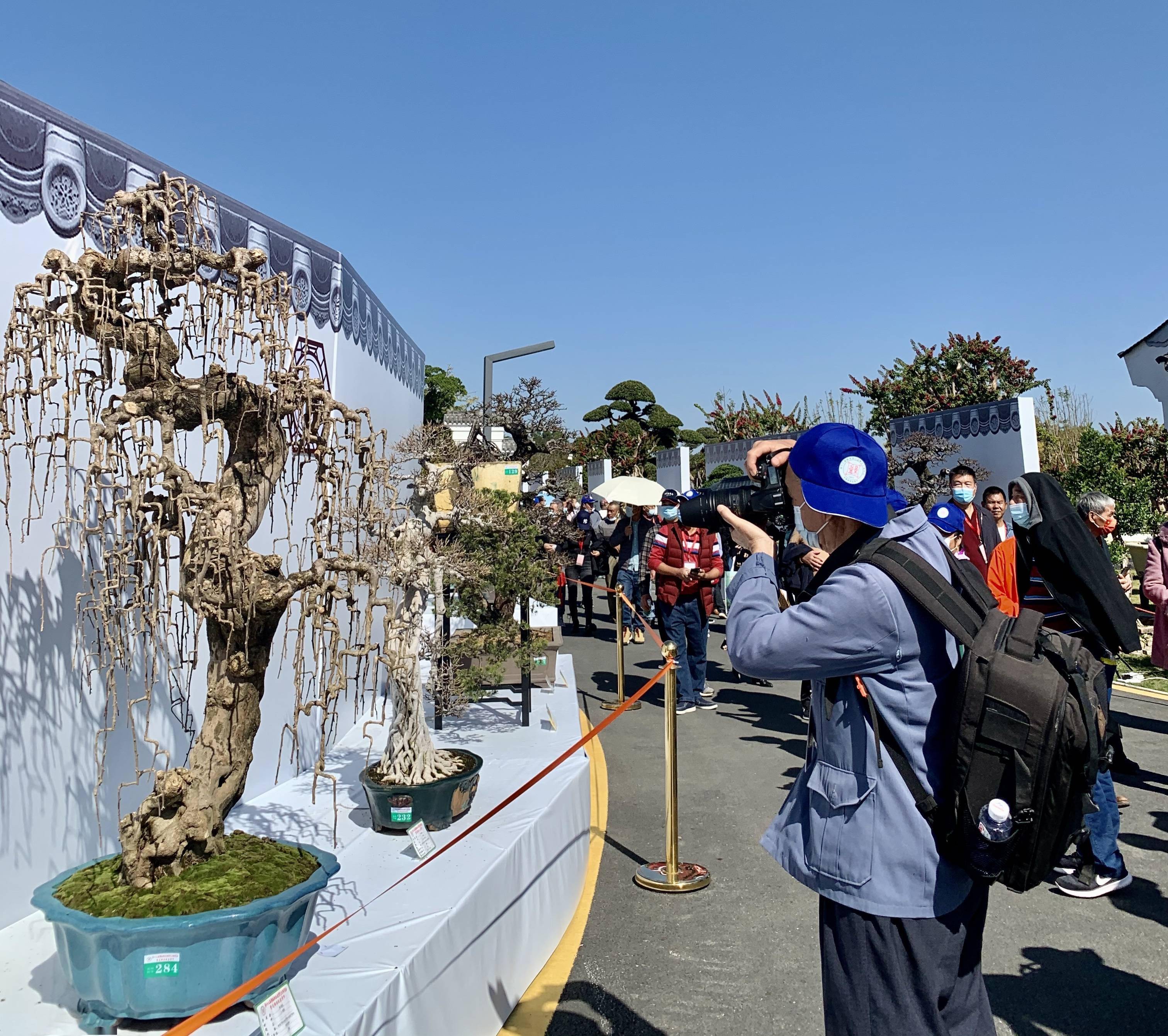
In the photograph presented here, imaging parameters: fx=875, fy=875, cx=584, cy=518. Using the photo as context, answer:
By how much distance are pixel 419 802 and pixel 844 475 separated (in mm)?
2764

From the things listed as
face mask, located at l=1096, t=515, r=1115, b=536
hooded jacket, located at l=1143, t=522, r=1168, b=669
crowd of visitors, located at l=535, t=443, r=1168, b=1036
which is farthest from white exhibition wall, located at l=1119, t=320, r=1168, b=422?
crowd of visitors, located at l=535, t=443, r=1168, b=1036

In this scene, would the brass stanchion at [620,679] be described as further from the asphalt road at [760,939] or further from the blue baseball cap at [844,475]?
the blue baseball cap at [844,475]

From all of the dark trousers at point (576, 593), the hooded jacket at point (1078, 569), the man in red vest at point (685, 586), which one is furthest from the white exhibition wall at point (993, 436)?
the hooded jacket at point (1078, 569)

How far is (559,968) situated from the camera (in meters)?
3.70

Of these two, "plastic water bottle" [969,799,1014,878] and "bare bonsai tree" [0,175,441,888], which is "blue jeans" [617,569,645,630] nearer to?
"bare bonsai tree" [0,175,441,888]

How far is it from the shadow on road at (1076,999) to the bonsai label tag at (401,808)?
2.50 metres

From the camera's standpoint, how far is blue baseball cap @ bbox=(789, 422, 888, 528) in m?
2.08

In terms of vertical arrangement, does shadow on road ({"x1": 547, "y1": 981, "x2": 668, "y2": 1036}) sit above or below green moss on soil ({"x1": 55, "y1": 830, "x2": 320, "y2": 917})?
below

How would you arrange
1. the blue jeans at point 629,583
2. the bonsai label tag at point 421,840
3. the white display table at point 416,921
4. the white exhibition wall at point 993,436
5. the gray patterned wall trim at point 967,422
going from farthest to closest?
the gray patterned wall trim at point 967,422 → the white exhibition wall at point 993,436 → the blue jeans at point 629,583 → the bonsai label tag at point 421,840 → the white display table at point 416,921

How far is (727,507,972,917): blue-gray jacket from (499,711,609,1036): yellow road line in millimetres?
1786

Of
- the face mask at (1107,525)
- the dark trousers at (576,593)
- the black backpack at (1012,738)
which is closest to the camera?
the black backpack at (1012,738)

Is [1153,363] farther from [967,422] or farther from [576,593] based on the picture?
[576,593]

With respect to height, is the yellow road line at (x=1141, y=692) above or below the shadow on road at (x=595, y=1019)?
above

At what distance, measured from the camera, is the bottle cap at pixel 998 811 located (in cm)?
175
